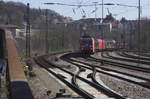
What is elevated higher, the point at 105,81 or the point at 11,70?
the point at 11,70

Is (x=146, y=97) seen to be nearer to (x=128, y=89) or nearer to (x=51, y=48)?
(x=128, y=89)

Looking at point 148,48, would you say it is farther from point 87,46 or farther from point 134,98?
point 134,98

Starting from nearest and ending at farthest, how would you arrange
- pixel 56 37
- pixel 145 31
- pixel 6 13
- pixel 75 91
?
1. pixel 75 91
2. pixel 6 13
3. pixel 145 31
4. pixel 56 37

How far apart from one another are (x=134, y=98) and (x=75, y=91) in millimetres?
3019

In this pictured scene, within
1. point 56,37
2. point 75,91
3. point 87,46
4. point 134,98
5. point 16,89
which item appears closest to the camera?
point 16,89

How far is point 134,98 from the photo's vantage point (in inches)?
428

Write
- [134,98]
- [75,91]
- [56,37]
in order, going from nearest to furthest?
[134,98], [75,91], [56,37]

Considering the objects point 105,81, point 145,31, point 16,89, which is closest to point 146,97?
point 105,81

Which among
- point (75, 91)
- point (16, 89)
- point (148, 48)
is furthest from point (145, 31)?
point (16, 89)

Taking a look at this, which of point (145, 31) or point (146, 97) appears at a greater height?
point (145, 31)

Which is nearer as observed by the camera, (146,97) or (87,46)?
(146,97)

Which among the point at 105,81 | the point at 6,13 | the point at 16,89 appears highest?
the point at 6,13

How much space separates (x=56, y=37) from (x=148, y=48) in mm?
23454

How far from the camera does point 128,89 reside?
13.1 m
